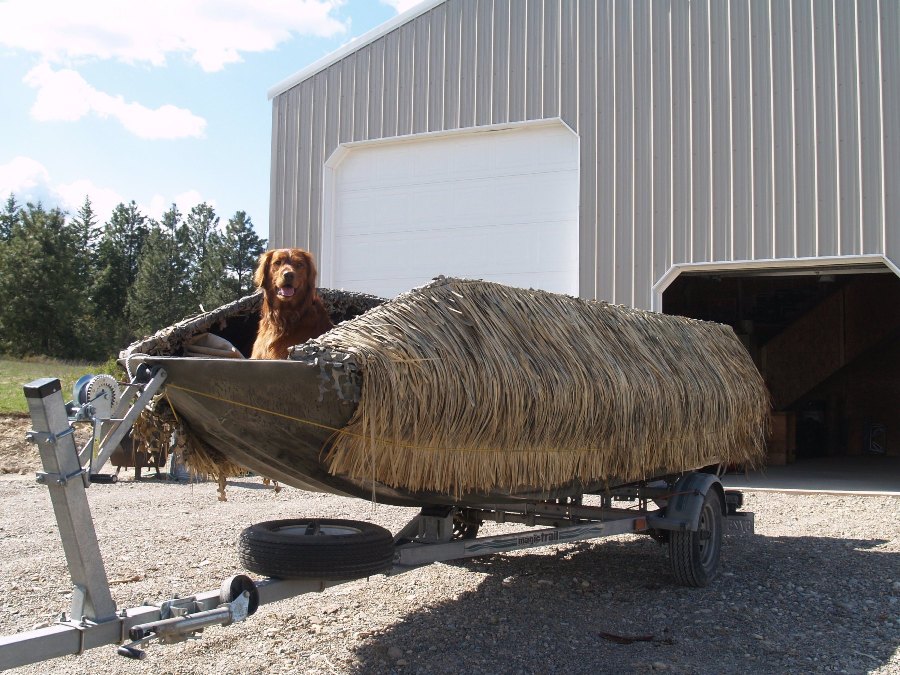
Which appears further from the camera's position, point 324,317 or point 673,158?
point 673,158

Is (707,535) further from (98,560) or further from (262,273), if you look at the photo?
(98,560)

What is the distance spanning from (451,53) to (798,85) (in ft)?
17.8

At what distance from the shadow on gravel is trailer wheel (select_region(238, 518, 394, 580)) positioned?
769 millimetres

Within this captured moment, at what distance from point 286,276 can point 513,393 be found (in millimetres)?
1930

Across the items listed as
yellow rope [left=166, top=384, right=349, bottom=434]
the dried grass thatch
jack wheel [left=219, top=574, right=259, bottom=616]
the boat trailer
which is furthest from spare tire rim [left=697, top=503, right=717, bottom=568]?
jack wheel [left=219, top=574, right=259, bottom=616]

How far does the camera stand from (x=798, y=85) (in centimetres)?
1159

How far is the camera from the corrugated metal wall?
11281 millimetres

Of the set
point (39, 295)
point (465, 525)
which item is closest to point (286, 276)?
point (465, 525)

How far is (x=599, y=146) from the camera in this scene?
41.5ft

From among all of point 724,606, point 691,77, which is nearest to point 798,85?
point 691,77

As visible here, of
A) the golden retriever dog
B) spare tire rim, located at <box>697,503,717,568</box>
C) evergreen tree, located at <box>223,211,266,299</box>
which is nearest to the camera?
the golden retriever dog

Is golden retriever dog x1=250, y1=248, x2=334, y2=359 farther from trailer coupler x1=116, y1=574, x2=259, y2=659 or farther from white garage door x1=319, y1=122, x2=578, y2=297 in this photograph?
white garage door x1=319, y1=122, x2=578, y2=297

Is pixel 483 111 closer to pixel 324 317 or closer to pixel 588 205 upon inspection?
pixel 588 205

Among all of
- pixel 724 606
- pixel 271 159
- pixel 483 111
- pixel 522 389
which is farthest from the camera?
pixel 271 159
